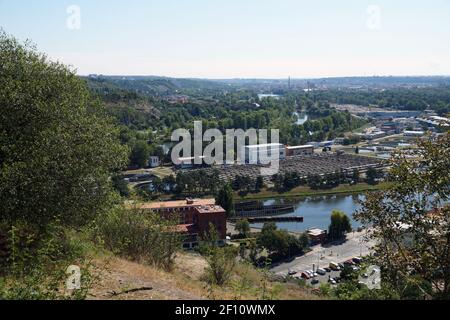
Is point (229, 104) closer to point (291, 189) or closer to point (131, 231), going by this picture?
point (291, 189)

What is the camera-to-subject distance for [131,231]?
4363mm

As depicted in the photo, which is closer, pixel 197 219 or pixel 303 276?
pixel 303 276

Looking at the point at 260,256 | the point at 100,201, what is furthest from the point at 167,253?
the point at 260,256

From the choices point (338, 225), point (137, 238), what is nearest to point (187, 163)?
point (338, 225)

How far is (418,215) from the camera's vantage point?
305cm

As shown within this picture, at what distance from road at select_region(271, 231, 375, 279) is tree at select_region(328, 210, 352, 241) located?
13.2 inches

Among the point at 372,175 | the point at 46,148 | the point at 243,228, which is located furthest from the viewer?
the point at 372,175

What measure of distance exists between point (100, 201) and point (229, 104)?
4594cm

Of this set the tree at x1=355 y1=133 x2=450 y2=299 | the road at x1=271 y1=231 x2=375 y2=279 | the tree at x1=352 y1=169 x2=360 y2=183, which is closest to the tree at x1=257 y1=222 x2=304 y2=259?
the road at x1=271 y1=231 x2=375 y2=279

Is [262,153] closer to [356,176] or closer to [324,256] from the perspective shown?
[356,176]

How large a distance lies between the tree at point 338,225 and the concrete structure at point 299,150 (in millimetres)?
14329

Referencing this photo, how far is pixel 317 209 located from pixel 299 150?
36.5 feet

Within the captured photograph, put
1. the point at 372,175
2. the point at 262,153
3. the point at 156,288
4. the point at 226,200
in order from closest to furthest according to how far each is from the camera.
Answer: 1. the point at 156,288
2. the point at 226,200
3. the point at 372,175
4. the point at 262,153

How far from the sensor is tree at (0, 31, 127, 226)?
3.35 meters
